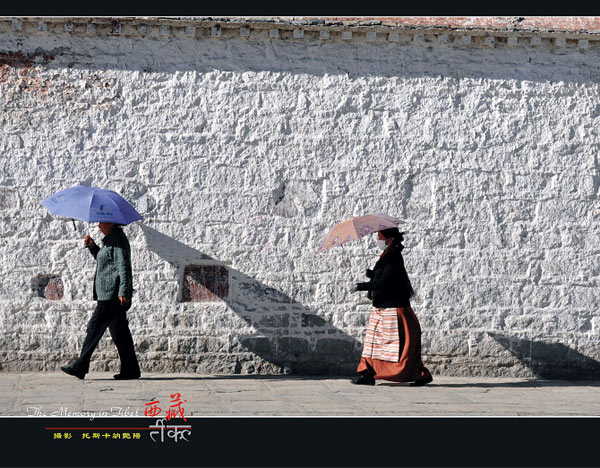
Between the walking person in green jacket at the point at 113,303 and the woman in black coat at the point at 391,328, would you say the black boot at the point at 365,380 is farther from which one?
the walking person in green jacket at the point at 113,303

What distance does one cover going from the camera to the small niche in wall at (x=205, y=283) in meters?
11.0

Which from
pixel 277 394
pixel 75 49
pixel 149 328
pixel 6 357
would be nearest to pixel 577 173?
pixel 277 394

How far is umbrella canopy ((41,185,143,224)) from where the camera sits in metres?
9.82

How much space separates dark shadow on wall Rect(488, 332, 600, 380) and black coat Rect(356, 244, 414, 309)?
158 centimetres

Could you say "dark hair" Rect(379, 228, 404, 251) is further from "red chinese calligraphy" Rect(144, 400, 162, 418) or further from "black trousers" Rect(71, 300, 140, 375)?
"red chinese calligraphy" Rect(144, 400, 162, 418)

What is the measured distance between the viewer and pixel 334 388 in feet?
32.6

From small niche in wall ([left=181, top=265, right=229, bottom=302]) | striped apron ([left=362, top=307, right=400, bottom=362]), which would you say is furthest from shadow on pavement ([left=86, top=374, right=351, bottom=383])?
small niche in wall ([left=181, top=265, right=229, bottom=302])

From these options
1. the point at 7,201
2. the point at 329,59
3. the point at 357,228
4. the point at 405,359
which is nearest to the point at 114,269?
the point at 7,201

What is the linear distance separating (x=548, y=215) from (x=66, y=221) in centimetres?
Answer: 559

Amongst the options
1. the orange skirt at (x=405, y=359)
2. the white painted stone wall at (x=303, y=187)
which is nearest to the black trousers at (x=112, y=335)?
the white painted stone wall at (x=303, y=187)

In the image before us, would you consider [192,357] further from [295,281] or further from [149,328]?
[295,281]

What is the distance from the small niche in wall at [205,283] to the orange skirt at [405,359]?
1.92 meters

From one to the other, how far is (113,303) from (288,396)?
222 cm

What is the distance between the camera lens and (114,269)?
1019cm
